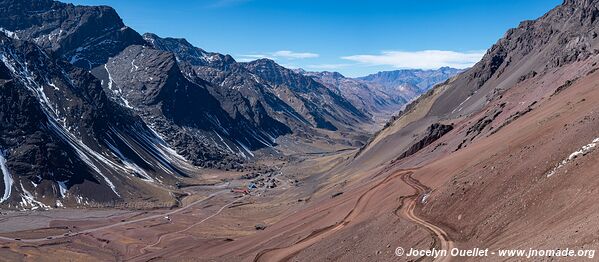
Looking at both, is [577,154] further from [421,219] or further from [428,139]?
[428,139]

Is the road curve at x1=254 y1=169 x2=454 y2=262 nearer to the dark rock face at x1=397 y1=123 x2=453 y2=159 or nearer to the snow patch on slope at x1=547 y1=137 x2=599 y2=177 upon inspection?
the snow patch on slope at x1=547 y1=137 x2=599 y2=177

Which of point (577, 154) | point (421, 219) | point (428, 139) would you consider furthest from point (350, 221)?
point (428, 139)

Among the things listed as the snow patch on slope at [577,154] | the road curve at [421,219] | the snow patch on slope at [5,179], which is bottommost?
the snow patch on slope at [5,179]

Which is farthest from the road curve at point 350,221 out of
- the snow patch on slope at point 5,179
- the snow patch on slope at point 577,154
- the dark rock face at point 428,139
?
the snow patch on slope at point 5,179

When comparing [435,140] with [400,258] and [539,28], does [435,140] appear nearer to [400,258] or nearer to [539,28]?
[400,258]

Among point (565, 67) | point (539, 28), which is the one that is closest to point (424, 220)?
point (565, 67)


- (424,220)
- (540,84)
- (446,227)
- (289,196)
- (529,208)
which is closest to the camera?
(529,208)

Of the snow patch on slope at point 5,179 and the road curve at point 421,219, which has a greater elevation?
the road curve at point 421,219

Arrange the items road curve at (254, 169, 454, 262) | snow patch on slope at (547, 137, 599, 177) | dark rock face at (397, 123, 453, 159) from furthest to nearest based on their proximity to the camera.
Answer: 1. dark rock face at (397, 123, 453, 159)
2. road curve at (254, 169, 454, 262)
3. snow patch on slope at (547, 137, 599, 177)

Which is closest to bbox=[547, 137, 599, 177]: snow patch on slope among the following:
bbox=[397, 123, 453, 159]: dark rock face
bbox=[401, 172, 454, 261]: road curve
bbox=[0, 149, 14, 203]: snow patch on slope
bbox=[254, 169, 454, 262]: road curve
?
bbox=[401, 172, 454, 261]: road curve

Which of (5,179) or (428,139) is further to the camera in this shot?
(5,179)

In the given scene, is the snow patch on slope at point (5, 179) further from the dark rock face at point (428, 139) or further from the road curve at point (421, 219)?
the road curve at point (421, 219)
